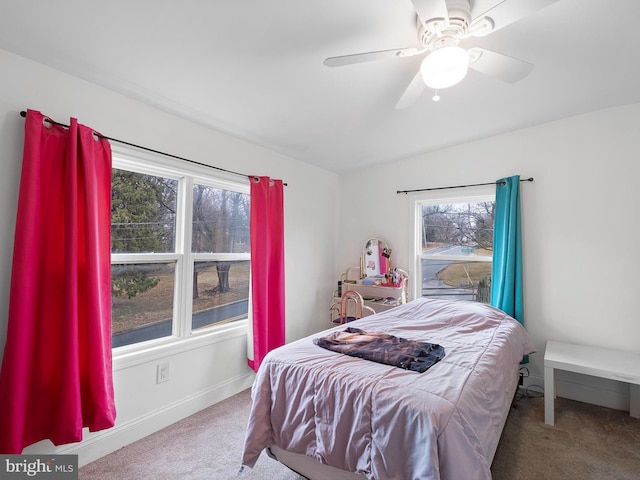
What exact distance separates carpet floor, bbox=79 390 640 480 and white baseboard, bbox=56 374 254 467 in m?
0.04

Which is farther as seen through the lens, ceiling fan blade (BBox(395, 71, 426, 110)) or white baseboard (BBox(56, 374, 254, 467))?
white baseboard (BBox(56, 374, 254, 467))

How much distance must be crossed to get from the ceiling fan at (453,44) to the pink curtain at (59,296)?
150 centimetres

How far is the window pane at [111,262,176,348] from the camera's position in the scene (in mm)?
2211

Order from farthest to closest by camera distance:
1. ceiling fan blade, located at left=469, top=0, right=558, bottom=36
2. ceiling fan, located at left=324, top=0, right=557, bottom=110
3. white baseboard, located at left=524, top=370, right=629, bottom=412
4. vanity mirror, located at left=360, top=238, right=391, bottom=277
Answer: vanity mirror, located at left=360, top=238, right=391, bottom=277 < white baseboard, located at left=524, top=370, right=629, bottom=412 < ceiling fan, located at left=324, top=0, right=557, bottom=110 < ceiling fan blade, located at left=469, top=0, right=558, bottom=36

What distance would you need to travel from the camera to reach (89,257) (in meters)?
1.82

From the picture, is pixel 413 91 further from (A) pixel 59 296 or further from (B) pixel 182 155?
(A) pixel 59 296

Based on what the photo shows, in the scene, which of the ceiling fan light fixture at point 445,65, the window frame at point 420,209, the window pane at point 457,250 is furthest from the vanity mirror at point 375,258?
the ceiling fan light fixture at point 445,65

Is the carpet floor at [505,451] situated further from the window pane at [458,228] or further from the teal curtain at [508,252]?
the window pane at [458,228]

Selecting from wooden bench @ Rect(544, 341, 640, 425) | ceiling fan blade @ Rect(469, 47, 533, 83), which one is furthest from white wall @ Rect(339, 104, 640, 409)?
ceiling fan blade @ Rect(469, 47, 533, 83)

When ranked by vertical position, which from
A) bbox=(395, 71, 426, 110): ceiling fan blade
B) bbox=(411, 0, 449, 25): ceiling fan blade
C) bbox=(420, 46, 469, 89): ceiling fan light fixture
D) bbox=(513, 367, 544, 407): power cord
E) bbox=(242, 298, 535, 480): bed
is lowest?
bbox=(513, 367, 544, 407): power cord

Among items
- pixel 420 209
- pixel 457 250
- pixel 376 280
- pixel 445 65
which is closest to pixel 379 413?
pixel 445 65

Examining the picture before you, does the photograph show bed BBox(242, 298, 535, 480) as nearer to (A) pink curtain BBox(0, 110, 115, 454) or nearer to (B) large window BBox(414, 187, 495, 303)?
(A) pink curtain BBox(0, 110, 115, 454)

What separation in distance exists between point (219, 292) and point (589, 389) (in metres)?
3.26

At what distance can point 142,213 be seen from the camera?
235 centimetres
